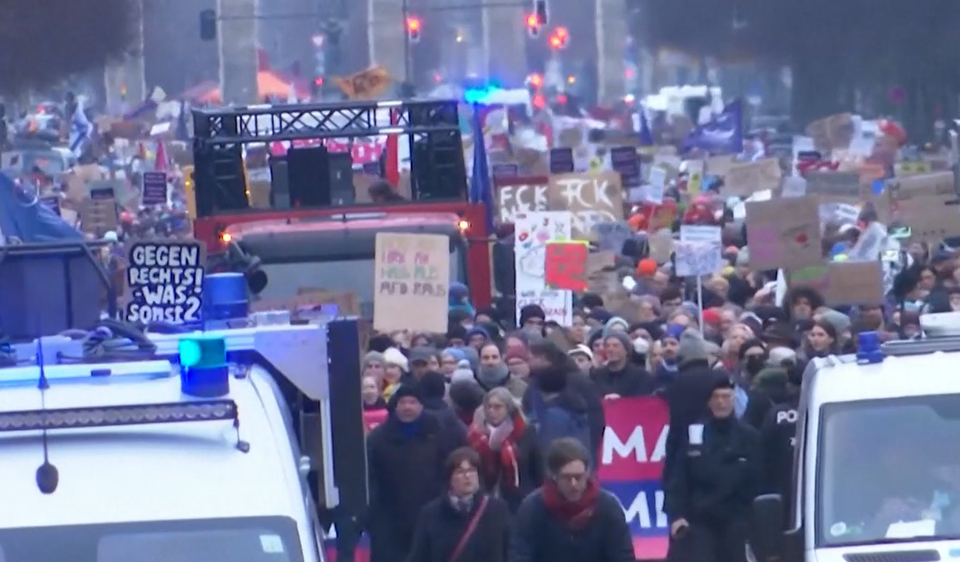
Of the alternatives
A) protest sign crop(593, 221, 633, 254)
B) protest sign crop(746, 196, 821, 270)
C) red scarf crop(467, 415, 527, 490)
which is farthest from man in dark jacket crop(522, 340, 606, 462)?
protest sign crop(593, 221, 633, 254)

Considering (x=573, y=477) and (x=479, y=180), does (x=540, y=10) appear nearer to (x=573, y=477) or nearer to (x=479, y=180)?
(x=479, y=180)

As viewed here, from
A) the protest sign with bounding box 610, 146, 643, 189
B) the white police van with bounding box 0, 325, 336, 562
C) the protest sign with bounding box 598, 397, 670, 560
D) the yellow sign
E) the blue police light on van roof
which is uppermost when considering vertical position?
the yellow sign

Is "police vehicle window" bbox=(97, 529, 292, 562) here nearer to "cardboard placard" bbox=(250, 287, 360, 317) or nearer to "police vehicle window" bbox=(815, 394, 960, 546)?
"police vehicle window" bbox=(815, 394, 960, 546)

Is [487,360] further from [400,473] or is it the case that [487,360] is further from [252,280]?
[252,280]

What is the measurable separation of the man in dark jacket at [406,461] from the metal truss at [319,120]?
25.2ft

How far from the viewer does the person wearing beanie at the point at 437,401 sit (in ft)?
35.2

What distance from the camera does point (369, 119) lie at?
19.0 meters

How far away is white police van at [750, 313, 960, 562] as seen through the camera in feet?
24.2

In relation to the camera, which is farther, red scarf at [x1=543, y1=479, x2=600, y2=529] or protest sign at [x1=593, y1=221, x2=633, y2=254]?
protest sign at [x1=593, y1=221, x2=633, y2=254]

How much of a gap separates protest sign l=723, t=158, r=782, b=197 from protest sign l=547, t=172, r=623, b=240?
531 centimetres

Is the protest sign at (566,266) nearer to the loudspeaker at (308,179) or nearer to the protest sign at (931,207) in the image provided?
the loudspeaker at (308,179)

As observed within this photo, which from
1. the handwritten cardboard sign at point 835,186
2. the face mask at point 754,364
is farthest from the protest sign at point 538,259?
the handwritten cardboard sign at point 835,186

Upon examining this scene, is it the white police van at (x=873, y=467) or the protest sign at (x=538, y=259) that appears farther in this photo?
the protest sign at (x=538, y=259)

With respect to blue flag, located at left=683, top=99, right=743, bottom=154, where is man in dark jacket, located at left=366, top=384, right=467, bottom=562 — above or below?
below
